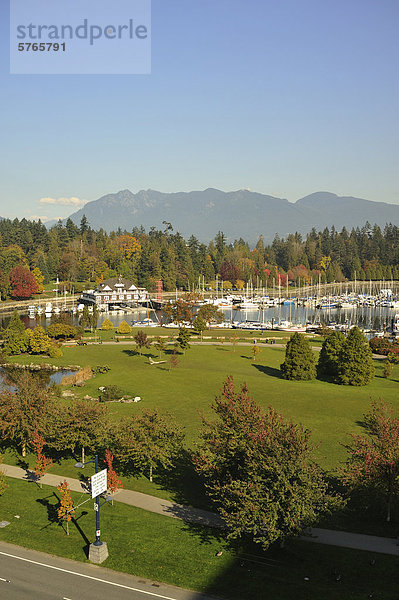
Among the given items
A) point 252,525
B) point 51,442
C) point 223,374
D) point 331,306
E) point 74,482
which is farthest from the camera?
point 331,306

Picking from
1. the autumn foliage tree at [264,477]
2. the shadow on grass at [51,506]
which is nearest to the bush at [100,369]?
the shadow on grass at [51,506]

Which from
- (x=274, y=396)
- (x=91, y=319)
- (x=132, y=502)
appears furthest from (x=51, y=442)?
(x=91, y=319)

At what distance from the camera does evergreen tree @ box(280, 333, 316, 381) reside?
6462 centimetres

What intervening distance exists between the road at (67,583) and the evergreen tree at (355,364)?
141 ft

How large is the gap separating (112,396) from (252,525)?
30.5m

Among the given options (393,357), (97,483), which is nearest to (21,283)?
(393,357)

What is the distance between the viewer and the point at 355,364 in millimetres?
63000

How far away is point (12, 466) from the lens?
130ft

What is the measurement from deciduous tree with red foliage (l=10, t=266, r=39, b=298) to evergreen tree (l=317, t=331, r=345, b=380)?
371ft

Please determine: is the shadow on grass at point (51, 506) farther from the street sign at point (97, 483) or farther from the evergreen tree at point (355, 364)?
the evergreen tree at point (355, 364)

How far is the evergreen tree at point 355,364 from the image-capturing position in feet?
206

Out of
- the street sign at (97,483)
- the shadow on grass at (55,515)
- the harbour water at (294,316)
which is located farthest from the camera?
the harbour water at (294,316)

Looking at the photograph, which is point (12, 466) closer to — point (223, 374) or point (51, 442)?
point (51, 442)

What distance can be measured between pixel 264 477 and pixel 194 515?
6138 millimetres
